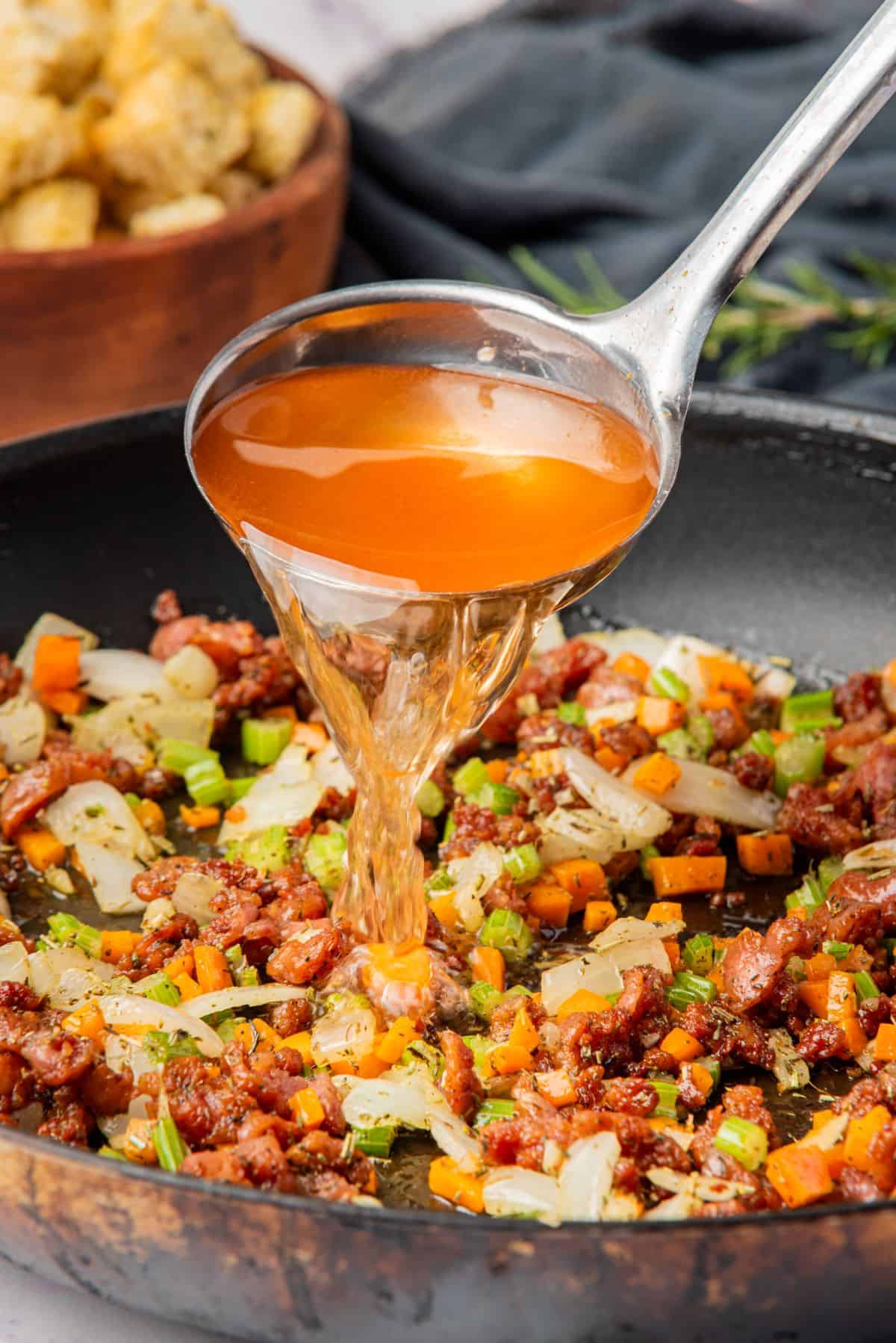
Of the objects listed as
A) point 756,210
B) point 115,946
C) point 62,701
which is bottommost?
point 62,701

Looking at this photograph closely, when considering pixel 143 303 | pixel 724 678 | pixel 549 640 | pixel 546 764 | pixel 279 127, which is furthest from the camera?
pixel 279 127

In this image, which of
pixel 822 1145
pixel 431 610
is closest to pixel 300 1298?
pixel 822 1145

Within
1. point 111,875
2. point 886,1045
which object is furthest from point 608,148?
point 886,1045

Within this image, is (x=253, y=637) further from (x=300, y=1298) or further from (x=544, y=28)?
(x=544, y=28)

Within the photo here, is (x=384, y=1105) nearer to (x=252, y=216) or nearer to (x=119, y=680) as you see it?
(x=119, y=680)

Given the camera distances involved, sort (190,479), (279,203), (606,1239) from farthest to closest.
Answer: (279,203)
(190,479)
(606,1239)

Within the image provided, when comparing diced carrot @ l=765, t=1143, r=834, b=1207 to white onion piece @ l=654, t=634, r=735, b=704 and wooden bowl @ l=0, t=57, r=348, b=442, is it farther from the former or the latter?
wooden bowl @ l=0, t=57, r=348, b=442
